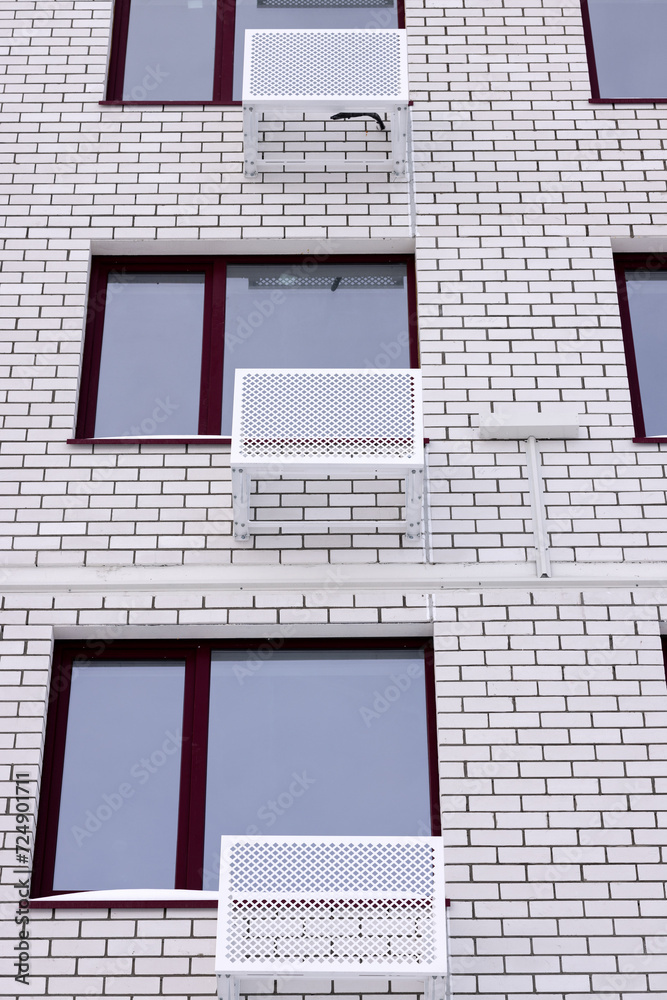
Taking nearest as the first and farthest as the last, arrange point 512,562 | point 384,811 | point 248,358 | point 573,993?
point 573,993
point 384,811
point 512,562
point 248,358

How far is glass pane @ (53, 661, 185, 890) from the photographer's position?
8.10 meters

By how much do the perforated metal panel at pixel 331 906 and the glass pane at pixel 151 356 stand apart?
11.2 ft

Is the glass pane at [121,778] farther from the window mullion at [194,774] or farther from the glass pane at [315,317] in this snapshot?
the glass pane at [315,317]

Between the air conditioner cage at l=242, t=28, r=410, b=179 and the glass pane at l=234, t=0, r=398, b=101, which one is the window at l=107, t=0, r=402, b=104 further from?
the air conditioner cage at l=242, t=28, r=410, b=179

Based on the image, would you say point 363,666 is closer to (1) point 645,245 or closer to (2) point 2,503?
(2) point 2,503

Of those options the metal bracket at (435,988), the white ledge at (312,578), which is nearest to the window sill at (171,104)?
the white ledge at (312,578)

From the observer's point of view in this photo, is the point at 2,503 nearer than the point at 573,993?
No

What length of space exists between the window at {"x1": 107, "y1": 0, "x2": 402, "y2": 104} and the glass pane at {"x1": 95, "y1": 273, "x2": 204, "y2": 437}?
166 centimetres

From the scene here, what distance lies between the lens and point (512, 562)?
8.82 meters

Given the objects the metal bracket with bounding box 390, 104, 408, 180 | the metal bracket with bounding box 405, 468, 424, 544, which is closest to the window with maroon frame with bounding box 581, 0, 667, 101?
the metal bracket with bounding box 390, 104, 408, 180

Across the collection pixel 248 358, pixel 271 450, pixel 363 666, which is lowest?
pixel 363 666

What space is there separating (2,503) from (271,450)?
1.86 meters

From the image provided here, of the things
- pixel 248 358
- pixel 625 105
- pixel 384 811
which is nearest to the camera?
pixel 384 811

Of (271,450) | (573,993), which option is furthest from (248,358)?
(573,993)
